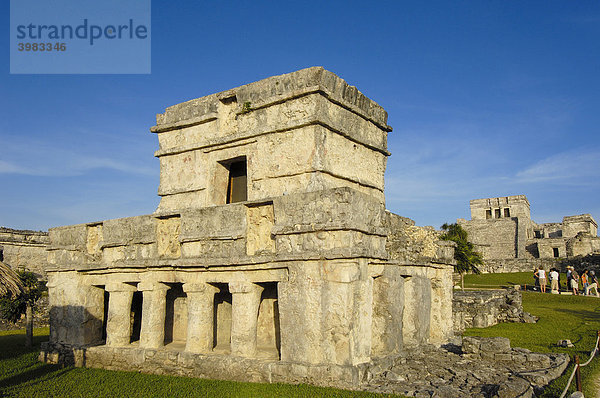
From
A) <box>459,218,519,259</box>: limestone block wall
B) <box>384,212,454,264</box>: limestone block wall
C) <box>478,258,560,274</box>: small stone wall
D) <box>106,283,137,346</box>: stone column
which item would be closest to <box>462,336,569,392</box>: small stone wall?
<box>384,212,454,264</box>: limestone block wall

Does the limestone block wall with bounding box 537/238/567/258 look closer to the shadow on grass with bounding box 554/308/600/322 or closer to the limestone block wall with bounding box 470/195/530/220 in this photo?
the limestone block wall with bounding box 470/195/530/220

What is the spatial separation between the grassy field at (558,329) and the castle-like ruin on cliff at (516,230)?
2615cm

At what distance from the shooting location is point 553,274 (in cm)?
1842

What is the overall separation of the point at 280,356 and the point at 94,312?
4356mm

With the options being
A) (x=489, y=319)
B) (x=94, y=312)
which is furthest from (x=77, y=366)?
(x=489, y=319)

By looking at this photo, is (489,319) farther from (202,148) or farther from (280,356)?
(202,148)

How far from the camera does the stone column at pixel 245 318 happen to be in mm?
6879

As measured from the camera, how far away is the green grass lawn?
579 cm

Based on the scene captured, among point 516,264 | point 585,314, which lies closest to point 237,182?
point 585,314

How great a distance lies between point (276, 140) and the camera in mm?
8086

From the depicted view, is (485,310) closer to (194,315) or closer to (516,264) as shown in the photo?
(194,315)

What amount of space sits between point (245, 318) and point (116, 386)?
2.03 m

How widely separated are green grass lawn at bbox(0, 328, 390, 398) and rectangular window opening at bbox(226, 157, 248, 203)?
11.7 ft

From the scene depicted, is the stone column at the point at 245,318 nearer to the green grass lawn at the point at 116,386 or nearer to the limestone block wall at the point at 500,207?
the green grass lawn at the point at 116,386
